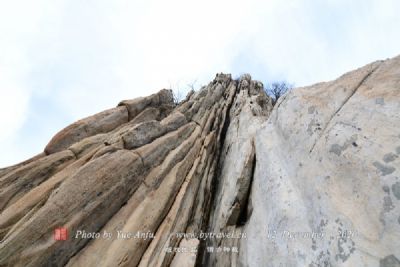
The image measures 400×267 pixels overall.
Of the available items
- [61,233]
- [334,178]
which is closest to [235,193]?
[334,178]

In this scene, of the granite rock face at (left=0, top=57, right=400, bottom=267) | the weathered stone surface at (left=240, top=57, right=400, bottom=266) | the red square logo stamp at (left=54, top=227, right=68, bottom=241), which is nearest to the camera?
the weathered stone surface at (left=240, top=57, right=400, bottom=266)

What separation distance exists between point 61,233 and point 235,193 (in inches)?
214

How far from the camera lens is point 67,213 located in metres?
7.40

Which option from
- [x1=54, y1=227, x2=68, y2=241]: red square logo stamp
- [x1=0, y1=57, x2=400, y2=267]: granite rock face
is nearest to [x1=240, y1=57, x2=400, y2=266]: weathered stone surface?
[x1=0, y1=57, x2=400, y2=267]: granite rock face

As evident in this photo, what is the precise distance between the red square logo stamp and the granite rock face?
116 millimetres

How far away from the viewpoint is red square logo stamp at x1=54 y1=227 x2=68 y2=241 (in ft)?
23.0

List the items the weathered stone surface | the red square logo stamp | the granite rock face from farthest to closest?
the red square logo stamp
the granite rock face
the weathered stone surface

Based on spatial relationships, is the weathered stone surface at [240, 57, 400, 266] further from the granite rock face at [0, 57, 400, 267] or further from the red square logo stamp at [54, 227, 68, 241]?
the red square logo stamp at [54, 227, 68, 241]

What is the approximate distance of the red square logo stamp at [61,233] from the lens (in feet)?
23.0

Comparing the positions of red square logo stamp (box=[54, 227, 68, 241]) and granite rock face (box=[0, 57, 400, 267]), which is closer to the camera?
granite rock face (box=[0, 57, 400, 267])

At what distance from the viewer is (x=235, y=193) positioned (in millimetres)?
9797

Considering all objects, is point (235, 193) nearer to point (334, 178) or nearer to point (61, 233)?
point (334, 178)

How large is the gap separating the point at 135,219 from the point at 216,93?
1519cm

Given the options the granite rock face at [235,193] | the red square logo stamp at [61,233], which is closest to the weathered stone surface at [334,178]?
the granite rock face at [235,193]
